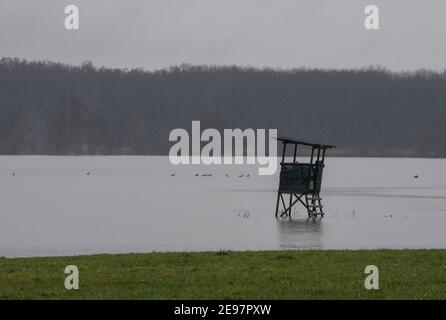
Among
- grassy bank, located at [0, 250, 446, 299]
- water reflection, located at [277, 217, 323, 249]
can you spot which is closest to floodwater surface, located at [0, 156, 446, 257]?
water reflection, located at [277, 217, 323, 249]

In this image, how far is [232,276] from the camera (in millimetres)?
18203

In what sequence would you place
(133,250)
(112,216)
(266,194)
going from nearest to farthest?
(133,250) < (112,216) < (266,194)

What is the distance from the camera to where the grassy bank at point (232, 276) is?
16062mm

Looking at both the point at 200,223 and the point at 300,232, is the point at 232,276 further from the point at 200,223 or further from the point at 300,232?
the point at 200,223

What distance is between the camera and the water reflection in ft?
102

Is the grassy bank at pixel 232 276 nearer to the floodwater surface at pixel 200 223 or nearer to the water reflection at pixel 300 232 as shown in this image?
the floodwater surface at pixel 200 223

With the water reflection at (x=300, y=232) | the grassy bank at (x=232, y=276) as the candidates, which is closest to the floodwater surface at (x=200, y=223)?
the water reflection at (x=300, y=232)

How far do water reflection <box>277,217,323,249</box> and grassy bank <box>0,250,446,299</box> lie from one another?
7.89m

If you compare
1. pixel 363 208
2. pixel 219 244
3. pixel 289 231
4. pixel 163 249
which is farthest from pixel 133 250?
pixel 363 208

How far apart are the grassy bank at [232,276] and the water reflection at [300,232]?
7888 millimetres

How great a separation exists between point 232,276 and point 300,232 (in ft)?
61.8

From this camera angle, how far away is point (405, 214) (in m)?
48.9
